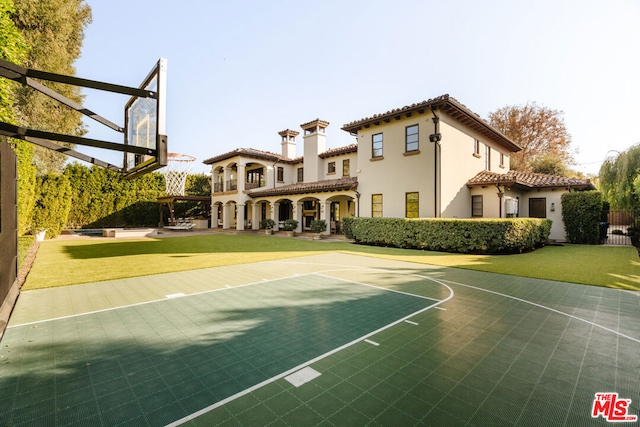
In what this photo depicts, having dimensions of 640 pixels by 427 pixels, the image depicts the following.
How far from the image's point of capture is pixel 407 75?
52.6ft

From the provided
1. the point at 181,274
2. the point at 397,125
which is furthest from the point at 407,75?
the point at 181,274

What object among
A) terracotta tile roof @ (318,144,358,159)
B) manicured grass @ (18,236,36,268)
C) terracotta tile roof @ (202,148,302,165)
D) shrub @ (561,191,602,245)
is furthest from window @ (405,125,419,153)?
manicured grass @ (18,236,36,268)

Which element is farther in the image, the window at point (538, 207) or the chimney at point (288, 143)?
the chimney at point (288, 143)

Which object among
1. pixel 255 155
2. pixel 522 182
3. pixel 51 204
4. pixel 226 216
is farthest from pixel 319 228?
pixel 51 204

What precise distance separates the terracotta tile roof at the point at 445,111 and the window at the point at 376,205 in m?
5.04

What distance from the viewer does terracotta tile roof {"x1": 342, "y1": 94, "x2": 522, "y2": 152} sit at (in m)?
15.5

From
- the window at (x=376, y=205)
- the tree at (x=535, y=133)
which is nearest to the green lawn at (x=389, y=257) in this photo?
the window at (x=376, y=205)

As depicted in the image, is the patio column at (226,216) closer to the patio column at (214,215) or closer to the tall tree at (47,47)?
the patio column at (214,215)

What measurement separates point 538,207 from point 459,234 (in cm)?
1004

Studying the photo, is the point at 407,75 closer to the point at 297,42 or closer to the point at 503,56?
the point at 503,56

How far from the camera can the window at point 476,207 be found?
18.2 meters

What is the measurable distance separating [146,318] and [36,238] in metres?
20.6

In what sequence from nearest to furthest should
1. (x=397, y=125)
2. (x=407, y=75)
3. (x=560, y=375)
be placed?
(x=560, y=375) → (x=407, y=75) → (x=397, y=125)

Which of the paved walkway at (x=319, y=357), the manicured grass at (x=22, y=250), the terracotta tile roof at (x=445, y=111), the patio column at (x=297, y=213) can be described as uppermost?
the terracotta tile roof at (x=445, y=111)
